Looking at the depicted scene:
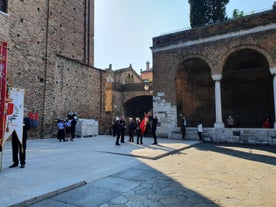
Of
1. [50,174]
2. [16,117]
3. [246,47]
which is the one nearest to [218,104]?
[246,47]

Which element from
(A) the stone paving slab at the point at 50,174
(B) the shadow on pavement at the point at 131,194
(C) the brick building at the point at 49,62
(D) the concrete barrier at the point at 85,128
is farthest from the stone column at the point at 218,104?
(C) the brick building at the point at 49,62

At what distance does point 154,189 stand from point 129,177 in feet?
3.42

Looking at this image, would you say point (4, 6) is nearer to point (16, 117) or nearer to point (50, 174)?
point (16, 117)

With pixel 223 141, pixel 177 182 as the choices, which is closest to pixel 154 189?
pixel 177 182

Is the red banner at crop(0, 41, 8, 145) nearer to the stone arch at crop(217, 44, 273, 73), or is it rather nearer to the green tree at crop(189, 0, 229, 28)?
the stone arch at crop(217, 44, 273, 73)

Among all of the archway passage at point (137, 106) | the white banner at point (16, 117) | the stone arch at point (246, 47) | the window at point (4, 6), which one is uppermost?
the window at point (4, 6)

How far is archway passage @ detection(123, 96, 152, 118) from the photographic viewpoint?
2606 cm

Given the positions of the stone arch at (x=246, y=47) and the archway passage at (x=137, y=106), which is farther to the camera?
the archway passage at (x=137, y=106)

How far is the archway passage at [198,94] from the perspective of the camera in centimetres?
1856

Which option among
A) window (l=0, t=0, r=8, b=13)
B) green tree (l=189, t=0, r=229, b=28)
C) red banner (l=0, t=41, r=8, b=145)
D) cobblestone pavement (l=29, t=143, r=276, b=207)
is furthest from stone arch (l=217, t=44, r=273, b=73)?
window (l=0, t=0, r=8, b=13)

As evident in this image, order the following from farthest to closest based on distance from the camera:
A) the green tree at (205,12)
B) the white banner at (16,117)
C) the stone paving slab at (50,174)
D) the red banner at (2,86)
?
the green tree at (205,12) < the white banner at (16,117) < the red banner at (2,86) < the stone paving slab at (50,174)

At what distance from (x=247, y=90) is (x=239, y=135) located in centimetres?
625

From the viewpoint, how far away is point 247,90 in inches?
704

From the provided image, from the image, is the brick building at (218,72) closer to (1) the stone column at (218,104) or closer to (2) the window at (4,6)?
(1) the stone column at (218,104)
